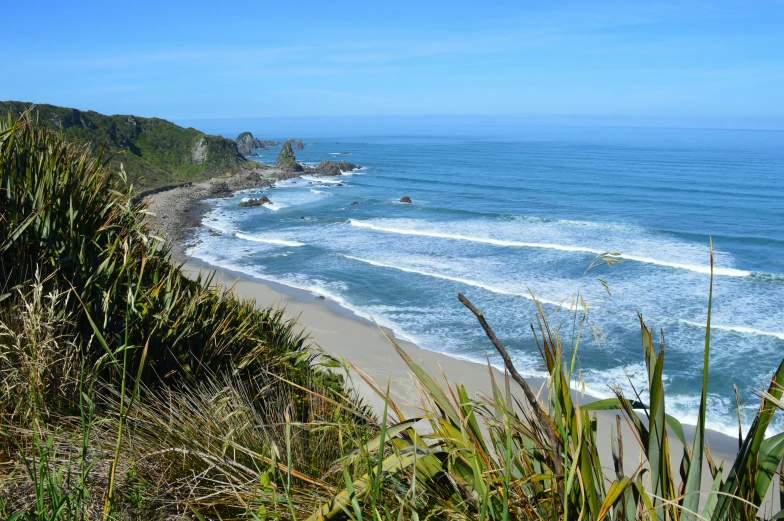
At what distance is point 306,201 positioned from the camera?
4528 centimetres

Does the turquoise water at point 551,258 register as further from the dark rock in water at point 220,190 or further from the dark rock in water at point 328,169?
the dark rock in water at point 328,169

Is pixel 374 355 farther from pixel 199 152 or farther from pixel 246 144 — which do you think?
pixel 246 144

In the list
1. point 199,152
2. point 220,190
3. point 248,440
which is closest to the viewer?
point 248,440

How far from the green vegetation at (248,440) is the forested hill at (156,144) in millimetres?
48395

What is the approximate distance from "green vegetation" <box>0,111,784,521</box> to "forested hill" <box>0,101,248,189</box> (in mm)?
48395

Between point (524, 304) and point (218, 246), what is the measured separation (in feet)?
54.9

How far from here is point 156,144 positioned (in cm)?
5841

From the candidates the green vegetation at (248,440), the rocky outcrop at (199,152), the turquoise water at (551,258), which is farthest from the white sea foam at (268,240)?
the green vegetation at (248,440)

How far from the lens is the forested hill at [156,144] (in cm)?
5150

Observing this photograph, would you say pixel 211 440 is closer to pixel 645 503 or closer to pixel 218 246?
pixel 645 503

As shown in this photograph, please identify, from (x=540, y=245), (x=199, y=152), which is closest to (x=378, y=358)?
(x=540, y=245)

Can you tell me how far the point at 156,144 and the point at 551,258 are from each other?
43988 mm

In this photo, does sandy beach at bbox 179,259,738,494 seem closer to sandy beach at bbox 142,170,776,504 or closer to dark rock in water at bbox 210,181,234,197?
sandy beach at bbox 142,170,776,504

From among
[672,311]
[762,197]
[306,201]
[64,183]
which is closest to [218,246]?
[306,201]
